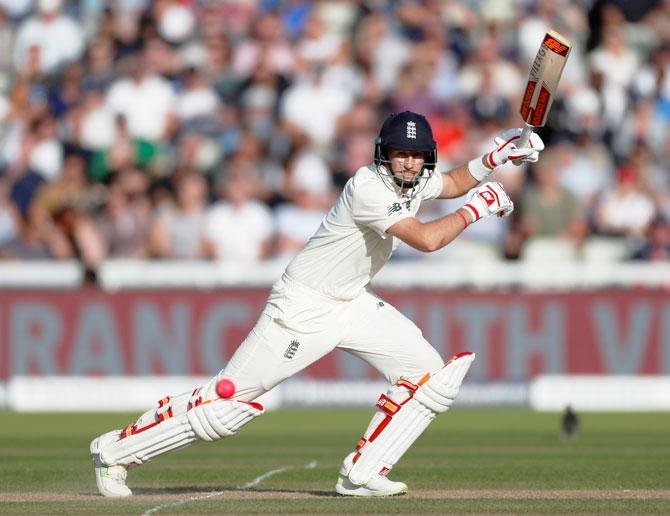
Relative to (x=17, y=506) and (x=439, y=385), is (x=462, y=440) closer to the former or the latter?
(x=439, y=385)

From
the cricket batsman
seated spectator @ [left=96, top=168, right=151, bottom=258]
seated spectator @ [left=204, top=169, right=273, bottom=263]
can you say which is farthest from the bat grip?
seated spectator @ [left=96, top=168, right=151, bottom=258]

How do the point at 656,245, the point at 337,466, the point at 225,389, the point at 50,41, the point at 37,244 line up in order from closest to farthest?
the point at 225,389, the point at 337,466, the point at 656,245, the point at 37,244, the point at 50,41

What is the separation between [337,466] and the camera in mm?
9133

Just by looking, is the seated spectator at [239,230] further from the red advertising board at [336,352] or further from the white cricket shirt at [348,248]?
the white cricket shirt at [348,248]

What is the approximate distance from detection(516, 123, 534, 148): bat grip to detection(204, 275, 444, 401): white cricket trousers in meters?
1.04

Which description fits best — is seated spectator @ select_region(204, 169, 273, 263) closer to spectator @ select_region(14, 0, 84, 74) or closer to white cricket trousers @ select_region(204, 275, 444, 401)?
spectator @ select_region(14, 0, 84, 74)

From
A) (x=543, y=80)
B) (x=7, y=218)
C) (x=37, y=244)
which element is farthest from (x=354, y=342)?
(x=7, y=218)

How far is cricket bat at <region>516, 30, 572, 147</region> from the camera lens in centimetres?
753

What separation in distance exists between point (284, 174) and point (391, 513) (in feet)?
28.5

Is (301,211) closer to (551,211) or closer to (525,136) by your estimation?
(551,211)

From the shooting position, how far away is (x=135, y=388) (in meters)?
14.1

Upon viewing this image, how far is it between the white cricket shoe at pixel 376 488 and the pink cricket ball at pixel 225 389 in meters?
0.71

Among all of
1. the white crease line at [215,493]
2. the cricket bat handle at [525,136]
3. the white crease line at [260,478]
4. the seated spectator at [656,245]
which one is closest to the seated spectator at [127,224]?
the seated spectator at [656,245]

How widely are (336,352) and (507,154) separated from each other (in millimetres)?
6403
